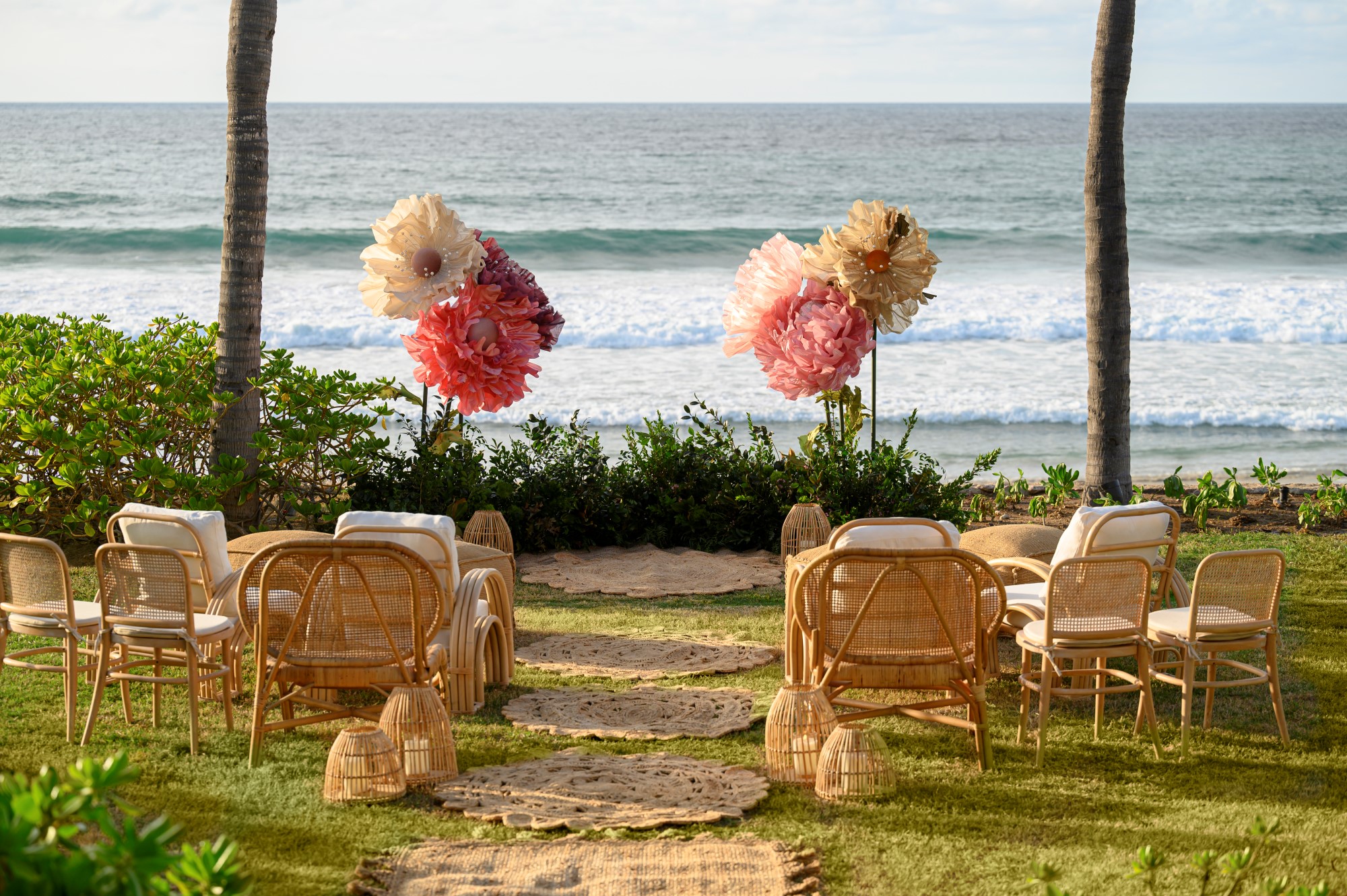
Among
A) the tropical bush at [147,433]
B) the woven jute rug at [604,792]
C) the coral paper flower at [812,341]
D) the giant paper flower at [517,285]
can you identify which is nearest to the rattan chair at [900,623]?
the woven jute rug at [604,792]

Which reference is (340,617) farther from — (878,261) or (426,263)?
(878,261)

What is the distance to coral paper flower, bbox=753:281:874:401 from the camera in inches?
282

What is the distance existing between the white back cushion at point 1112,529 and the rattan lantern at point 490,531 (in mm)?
3006

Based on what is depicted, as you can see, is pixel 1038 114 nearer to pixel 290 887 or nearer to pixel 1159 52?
pixel 1159 52

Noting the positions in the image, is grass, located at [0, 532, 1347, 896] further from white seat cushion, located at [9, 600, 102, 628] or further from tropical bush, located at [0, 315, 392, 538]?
tropical bush, located at [0, 315, 392, 538]

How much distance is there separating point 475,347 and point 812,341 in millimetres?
1860

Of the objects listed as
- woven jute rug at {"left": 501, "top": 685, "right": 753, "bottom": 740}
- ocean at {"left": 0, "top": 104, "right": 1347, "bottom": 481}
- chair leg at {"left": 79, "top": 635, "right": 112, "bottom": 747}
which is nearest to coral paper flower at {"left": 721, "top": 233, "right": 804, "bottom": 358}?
woven jute rug at {"left": 501, "top": 685, "right": 753, "bottom": 740}

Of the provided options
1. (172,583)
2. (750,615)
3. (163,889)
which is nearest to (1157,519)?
(750,615)

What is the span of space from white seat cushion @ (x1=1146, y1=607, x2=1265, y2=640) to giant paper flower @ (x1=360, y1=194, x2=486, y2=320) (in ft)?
13.1

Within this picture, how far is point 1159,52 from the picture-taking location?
43.8 meters

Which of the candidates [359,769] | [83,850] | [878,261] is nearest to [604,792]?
[359,769]

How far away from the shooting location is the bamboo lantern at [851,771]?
13.1ft

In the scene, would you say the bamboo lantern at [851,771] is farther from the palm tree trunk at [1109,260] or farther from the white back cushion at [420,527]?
the palm tree trunk at [1109,260]

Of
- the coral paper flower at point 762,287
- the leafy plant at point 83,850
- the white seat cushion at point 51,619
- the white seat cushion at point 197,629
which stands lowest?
the white seat cushion at point 197,629
